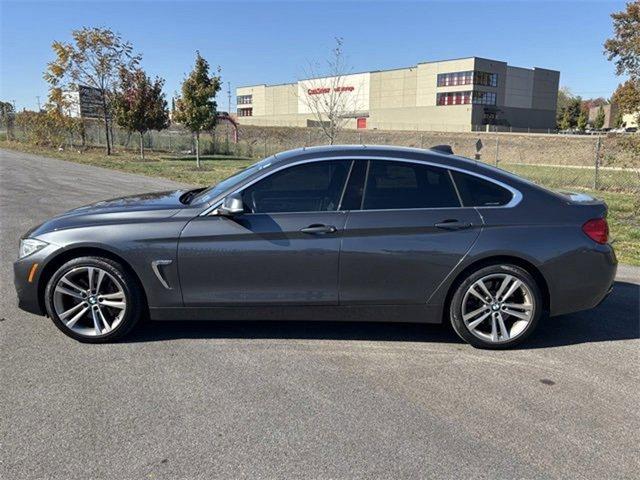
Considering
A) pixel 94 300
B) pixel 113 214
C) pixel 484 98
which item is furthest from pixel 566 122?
pixel 94 300

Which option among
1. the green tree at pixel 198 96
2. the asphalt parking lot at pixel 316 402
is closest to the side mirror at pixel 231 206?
→ the asphalt parking lot at pixel 316 402

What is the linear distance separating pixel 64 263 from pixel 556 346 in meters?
4.09

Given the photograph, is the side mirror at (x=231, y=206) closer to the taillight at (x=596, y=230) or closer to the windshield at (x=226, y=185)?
the windshield at (x=226, y=185)

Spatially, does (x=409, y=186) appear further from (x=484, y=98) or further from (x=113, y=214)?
(x=484, y=98)

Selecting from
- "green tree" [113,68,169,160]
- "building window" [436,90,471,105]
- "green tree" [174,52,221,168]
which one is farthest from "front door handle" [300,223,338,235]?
"building window" [436,90,471,105]

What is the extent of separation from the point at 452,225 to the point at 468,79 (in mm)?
82410

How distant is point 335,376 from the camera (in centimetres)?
378

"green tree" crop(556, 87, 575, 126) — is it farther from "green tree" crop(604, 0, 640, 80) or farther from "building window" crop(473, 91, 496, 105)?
"green tree" crop(604, 0, 640, 80)

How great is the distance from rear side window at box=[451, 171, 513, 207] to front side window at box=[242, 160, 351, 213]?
0.93 m

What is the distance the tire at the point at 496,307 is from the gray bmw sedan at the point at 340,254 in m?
0.01

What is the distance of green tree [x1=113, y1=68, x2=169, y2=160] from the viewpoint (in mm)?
30016

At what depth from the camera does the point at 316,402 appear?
3.42m

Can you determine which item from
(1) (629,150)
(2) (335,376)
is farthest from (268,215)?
(1) (629,150)

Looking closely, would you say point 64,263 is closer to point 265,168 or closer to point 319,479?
point 265,168
